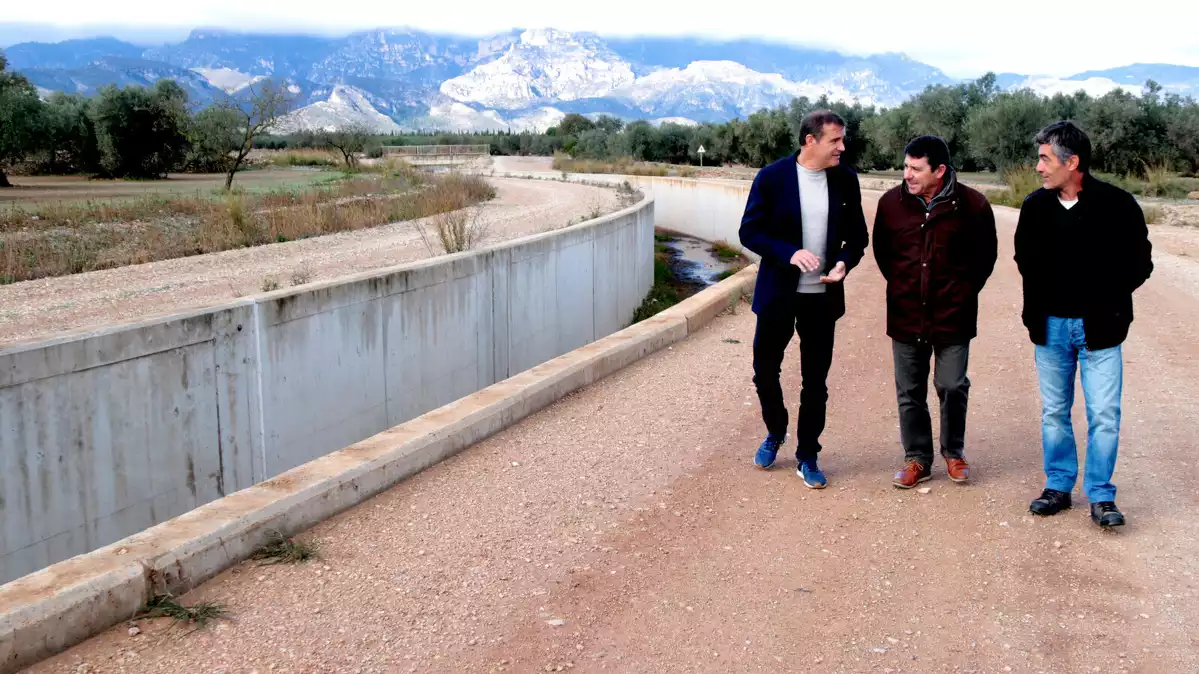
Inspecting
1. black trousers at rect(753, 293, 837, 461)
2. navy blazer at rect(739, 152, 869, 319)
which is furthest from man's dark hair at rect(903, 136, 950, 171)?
black trousers at rect(753, 293, 837, 461)

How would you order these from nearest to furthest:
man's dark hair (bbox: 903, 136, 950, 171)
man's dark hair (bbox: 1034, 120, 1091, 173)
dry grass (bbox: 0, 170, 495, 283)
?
man's dark hair (bbox: 1034, 120, 1091, 173), man's dark hair (bbox: 903, 136, 950, 171), dry grass (bbox: 0, 170, 495, 283)

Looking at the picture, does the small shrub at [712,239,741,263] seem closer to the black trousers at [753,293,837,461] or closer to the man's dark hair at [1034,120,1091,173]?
the black trousers at [753,293,837,461]

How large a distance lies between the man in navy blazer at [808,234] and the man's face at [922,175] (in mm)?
273

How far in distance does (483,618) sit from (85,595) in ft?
5.01

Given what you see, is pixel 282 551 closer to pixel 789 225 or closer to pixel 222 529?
pixel 222 529

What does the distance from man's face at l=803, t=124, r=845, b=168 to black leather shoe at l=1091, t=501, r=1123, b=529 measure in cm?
216

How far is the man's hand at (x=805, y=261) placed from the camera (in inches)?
208

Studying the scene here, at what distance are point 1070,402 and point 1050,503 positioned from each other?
20.7 inches

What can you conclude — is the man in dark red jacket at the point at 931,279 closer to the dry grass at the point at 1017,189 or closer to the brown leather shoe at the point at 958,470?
the brown leather shoe at the point at 958,470

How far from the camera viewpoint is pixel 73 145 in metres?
44.3

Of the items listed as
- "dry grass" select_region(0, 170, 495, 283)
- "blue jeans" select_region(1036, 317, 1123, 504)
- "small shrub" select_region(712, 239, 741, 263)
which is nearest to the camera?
"blue jeans" select_region(1036, 317, 1123, 504)

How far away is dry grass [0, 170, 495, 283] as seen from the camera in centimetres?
1569

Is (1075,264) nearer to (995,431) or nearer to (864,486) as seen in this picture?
(864,486)

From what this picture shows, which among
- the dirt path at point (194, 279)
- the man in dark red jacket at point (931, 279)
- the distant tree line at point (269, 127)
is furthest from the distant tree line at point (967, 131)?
the man in dark red jacket at point (931, 279)
